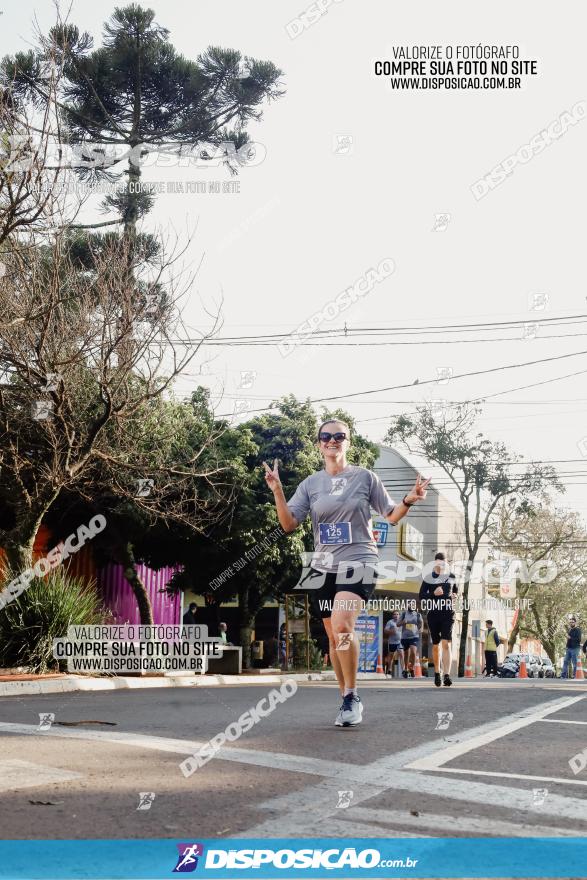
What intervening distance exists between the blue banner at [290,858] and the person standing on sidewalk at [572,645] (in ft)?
76.5

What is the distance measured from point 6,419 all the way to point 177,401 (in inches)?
231

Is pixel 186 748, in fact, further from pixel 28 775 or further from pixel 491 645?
pixel 491 645

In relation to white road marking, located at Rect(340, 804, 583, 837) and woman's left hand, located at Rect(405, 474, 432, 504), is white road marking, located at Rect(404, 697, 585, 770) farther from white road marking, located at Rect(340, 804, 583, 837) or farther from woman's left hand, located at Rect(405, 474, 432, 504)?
woman's left hand, located at Rect(405, 474, 432, 504)

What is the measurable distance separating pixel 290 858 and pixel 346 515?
12.3ft

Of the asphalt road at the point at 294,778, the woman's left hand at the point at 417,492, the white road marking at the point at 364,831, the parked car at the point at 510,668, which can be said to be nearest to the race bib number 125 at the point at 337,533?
the woman's left hand at the point at 417,492

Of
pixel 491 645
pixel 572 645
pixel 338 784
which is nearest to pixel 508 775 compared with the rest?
pixel 338 784

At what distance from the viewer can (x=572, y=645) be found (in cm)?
2630

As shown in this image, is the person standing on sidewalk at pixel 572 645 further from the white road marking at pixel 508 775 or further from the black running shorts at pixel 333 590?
the white road marking at pixel 508 775

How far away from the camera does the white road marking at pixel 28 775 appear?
400 centimetres

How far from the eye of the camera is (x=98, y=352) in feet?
50.2

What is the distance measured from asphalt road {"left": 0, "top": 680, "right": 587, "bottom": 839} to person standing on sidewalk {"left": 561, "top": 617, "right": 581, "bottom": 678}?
19206mm

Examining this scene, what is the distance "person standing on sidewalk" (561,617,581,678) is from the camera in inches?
1019

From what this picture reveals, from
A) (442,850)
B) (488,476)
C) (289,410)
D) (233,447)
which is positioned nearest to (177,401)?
(233,447)

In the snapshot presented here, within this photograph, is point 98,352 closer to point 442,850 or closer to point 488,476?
point 442,850
